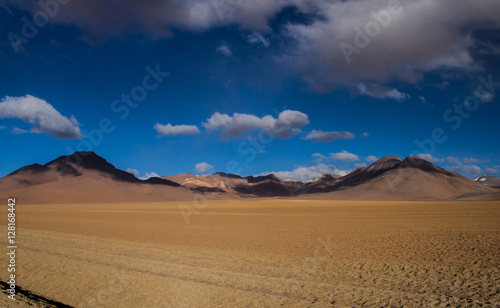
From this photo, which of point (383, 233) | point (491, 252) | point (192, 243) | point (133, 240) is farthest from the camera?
point (383, 233)

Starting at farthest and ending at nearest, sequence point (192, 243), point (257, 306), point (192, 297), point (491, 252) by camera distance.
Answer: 1. point (192, 243)
2. point (491, 252)
3. point (192, 297)
4. point (257, 306)

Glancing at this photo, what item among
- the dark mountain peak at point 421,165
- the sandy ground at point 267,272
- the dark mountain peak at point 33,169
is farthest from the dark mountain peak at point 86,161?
the dark mountain peak at point 421,165

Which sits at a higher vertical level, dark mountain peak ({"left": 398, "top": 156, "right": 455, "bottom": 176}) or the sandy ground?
dark mountain peak ({"left": 398, "top": 156, "right": 455, "bottom": 176})

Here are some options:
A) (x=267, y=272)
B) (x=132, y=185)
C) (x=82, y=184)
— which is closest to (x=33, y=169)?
(x=82, y=184)

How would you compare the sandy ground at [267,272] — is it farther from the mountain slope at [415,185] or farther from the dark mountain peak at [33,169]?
the dark mountain peak at [33,169]

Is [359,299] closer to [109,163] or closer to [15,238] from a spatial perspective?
[15,238]

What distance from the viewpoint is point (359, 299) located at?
850cm

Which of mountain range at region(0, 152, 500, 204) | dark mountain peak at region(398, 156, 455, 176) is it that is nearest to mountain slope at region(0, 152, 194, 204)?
mountain range at region(0, 152, 500, 204)

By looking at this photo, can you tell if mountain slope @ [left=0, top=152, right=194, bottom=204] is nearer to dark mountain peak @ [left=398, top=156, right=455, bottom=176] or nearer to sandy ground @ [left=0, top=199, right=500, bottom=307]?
sandy ground @ [left=0, top=199, right=500, bottom=307]

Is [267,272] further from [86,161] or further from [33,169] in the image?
[33,169]

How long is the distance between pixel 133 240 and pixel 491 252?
742 inches

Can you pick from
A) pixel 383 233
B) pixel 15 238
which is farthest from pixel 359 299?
pixel 15 238

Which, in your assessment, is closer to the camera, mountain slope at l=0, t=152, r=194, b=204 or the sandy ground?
the sandy ground

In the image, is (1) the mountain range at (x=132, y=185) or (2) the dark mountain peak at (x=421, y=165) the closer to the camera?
(1) the mountain range at (x=132, y=185)
